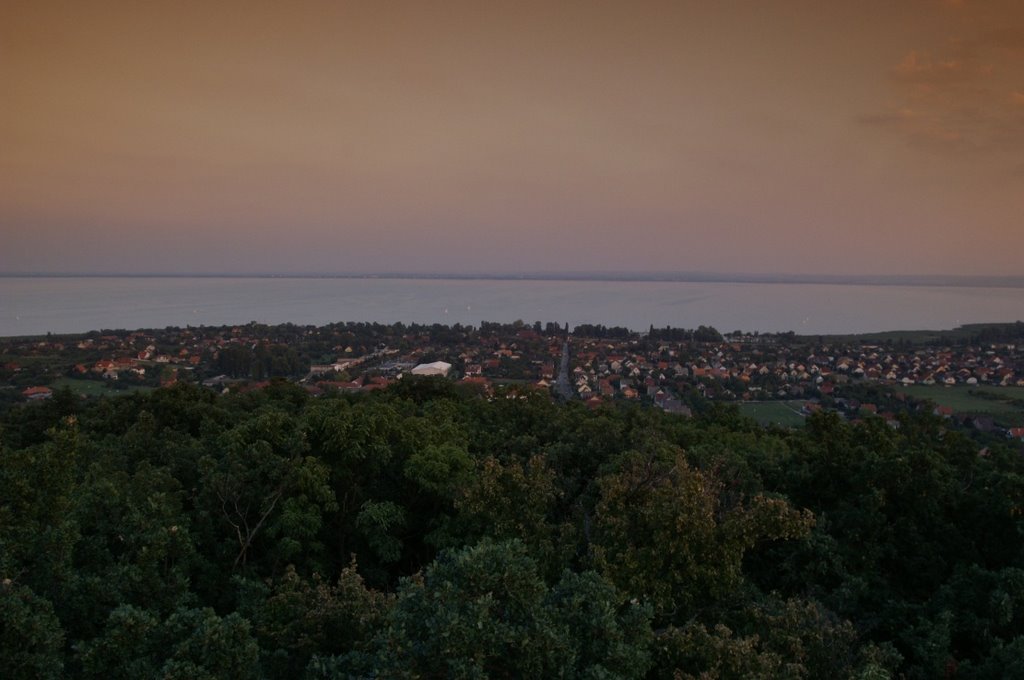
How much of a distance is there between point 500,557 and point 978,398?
1518 inches

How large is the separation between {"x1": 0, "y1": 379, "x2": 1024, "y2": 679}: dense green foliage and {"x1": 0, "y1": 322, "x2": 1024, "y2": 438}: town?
43.9 feet

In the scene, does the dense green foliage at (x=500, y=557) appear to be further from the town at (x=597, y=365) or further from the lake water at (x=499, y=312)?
the lake water at (x=499, y=312)

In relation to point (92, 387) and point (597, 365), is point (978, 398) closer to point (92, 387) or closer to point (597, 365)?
point (597, 365)

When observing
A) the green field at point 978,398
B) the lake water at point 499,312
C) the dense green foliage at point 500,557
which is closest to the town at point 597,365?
the green field at point 978,398

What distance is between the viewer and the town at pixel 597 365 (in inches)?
1192

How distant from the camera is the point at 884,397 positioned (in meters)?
30.3

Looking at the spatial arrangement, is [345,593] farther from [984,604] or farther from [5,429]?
[5,429]

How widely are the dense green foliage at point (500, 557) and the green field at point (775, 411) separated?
16.0 m

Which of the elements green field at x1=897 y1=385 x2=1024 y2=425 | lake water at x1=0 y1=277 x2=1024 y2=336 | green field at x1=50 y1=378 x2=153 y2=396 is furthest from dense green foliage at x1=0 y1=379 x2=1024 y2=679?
lake water at x1=0 y1=277 x2=1024 y2=336


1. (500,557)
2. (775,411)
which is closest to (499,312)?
(775,411)

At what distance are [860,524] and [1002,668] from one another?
10.2ft

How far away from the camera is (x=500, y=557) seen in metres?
4.07

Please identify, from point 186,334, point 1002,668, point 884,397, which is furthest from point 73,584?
point 186,334

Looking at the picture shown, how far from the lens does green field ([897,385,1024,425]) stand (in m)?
27.7
